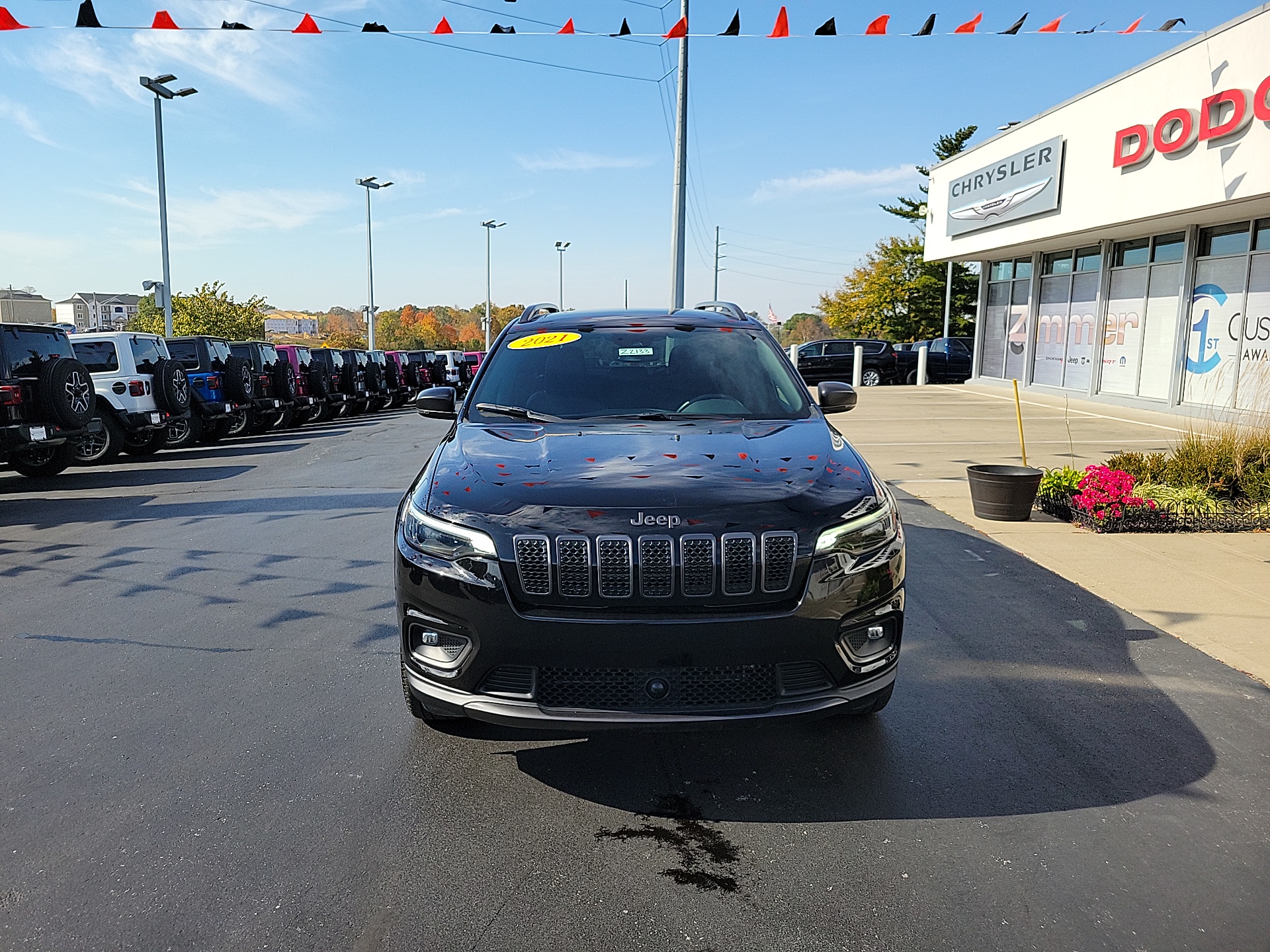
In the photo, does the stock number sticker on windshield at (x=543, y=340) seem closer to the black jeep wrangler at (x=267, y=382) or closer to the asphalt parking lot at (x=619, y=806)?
the asphalt parking lot at (x=619, y=806)

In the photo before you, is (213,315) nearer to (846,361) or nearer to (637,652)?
(846,361)

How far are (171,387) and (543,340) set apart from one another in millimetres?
11931

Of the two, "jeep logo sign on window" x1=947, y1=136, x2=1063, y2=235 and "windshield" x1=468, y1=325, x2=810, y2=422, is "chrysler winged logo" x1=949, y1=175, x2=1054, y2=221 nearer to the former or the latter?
"jeep logo sign on window" x1=947, y1=136, x2=1063, y2=235

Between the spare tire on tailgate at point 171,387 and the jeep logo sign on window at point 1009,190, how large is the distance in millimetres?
17895

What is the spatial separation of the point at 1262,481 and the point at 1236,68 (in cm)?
989

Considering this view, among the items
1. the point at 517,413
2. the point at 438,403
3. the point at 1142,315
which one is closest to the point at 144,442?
the point at 438,403

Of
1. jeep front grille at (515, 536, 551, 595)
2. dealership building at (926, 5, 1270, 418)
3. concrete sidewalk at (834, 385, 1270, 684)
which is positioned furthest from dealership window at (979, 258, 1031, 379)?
jeep front grille at (515, 536, 551, 595)

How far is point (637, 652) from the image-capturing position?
2.87 meters

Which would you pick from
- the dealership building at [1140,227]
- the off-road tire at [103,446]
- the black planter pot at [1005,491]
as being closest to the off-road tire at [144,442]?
the off-road tire at [103,446]

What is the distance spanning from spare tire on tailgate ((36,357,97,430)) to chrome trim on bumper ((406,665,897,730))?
10.2 m

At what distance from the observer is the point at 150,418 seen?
14195mm

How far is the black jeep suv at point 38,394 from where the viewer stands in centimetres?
1055

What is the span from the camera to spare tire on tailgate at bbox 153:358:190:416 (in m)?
14.5

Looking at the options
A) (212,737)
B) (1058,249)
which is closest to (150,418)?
(212,737)
